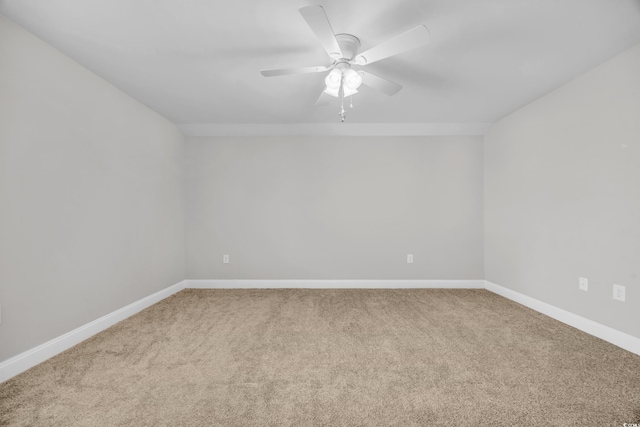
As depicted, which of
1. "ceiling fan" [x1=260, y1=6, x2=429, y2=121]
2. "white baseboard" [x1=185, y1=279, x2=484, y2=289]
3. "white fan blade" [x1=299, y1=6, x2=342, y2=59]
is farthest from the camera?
"white baseboard" [x1=185, y1=279, x2=484, y2=289]

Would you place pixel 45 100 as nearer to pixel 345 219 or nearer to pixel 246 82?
pixel 246 82

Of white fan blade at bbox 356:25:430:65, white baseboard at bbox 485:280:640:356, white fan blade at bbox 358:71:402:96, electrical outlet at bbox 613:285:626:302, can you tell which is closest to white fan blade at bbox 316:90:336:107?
white fan blade at bbox 358:71:402:96

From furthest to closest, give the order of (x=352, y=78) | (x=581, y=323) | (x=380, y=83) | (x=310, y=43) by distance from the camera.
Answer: (x=581, y=323)
(x=380, y=83)
(x=310, y=43)
(x=352, y=78)

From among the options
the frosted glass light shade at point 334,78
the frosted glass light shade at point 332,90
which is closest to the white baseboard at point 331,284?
the frosted glass light shade at point 332,90

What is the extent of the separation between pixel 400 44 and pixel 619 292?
244 cm

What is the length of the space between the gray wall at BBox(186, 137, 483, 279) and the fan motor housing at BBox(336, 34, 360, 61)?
2108 millimetres

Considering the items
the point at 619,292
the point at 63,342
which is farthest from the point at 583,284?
the point at 63,342

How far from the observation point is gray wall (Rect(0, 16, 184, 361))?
1878 mm

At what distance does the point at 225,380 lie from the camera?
1.78m

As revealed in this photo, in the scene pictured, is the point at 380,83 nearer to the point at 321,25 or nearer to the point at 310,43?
the point at 310,43

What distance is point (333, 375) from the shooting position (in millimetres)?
1827

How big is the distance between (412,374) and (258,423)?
3.11 ft

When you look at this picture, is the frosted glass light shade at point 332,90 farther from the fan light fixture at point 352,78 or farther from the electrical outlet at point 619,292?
the electrical outlet at point 619,292

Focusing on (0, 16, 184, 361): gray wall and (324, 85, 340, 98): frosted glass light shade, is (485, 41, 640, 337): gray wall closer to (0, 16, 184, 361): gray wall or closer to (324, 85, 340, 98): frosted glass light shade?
(324, 85, 340, 98): frosted glass light shade
